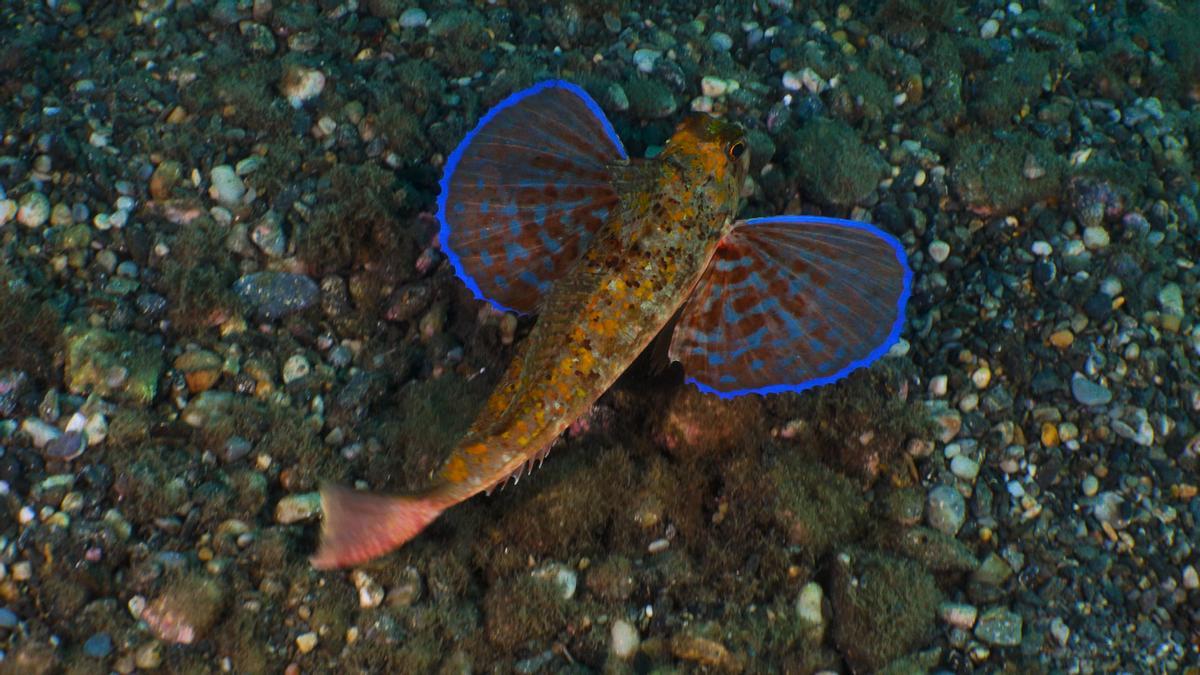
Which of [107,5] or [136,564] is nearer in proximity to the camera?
[136,564]

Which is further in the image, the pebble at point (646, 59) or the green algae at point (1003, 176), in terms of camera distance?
the pebble at point (646, 59)

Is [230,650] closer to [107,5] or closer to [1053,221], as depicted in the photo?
[107,5]

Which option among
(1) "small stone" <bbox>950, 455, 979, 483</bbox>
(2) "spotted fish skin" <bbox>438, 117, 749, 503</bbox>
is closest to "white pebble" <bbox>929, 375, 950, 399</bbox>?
(1) "small stone" <bbox>950, 455, 979, 483</bbox>

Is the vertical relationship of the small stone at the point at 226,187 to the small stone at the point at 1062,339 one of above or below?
above

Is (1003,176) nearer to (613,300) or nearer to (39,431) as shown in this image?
(613,300)

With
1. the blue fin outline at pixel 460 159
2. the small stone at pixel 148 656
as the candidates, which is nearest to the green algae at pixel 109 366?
the small stone at pixel 148 656

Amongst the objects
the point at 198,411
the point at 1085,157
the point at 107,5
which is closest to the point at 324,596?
the point at 198,411

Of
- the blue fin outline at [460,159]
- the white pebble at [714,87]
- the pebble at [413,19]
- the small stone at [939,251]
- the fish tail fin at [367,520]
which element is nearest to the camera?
the fish tail fin at [367,520]

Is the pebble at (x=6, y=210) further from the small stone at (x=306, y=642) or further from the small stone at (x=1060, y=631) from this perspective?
the small stone at (x=1060, y=631)
